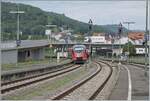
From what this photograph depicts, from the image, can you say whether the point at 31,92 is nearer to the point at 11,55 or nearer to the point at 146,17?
the point at 146,17

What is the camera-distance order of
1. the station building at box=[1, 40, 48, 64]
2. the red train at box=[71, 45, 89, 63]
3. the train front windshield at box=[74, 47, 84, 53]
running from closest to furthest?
the station building at box=[1, 40, 48, 64], the red train at box=[71, 45, 89, 63], the train front windshield at box=[74, 47, 84, 53]

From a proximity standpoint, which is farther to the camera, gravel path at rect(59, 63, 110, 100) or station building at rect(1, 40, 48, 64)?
station building at rect(1, 40, 48, 64)

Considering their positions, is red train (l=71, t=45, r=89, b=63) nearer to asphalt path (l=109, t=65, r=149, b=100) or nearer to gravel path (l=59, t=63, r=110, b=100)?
asphalt path (l=109, t=65, r=149, b=100)

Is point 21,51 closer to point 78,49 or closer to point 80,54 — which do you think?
point 78,49

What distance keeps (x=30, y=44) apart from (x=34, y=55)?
1626 cm

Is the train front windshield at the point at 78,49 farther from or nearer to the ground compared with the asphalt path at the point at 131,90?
farther from the ground

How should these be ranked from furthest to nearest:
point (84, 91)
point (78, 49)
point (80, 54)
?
1. point (78, 49)
2. point (80, 54)
3. point (84, 91)

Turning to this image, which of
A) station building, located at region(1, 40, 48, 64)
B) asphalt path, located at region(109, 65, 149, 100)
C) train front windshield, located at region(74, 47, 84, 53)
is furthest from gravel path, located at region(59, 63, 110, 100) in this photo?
train front windshield, located at region(74, 47, 84, 53)

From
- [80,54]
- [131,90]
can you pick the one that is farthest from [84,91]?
[80,54]

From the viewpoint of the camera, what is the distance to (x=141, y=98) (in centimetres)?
2128

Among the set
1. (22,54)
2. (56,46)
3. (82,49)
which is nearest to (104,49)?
(56,46)

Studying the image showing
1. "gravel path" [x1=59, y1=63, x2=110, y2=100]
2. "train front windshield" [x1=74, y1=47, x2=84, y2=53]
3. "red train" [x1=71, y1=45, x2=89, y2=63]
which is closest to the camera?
"gravel path" [x1=59, y1=63, x2=110, y2=100]

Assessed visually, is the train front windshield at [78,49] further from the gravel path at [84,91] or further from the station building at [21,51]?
the gravel path at [84,91]

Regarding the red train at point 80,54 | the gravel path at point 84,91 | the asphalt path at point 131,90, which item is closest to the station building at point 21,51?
the red train at point 80,54
